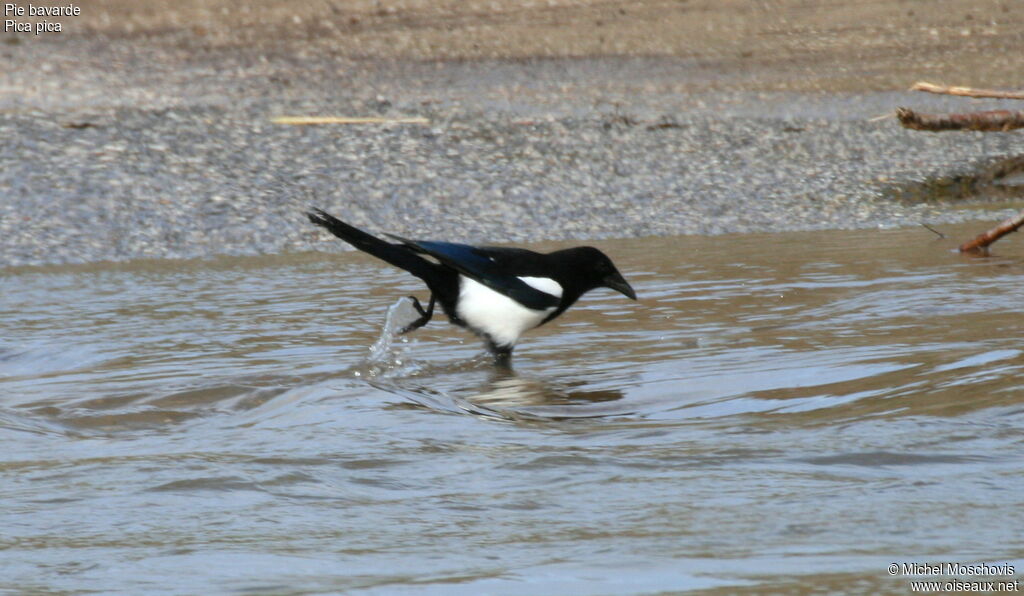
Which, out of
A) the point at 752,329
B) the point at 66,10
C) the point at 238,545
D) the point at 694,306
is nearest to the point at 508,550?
the point at 238,545

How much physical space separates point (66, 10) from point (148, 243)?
7.51 meters

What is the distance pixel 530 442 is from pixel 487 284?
4.95 feet

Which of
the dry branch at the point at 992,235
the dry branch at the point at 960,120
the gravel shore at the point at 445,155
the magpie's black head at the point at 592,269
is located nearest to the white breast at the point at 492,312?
the magpie's black head at the point at 592,269

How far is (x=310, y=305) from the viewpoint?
21.4ft

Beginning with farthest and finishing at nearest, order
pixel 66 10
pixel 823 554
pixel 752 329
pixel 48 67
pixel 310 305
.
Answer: pixel 66 10, pixel 48 67, pixel 310 305, pixel 752 329, pixel 823 554

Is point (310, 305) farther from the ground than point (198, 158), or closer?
closer

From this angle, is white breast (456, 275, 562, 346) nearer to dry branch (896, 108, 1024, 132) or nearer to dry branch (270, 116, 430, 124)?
dry branch (896, 108, 1024, 132)

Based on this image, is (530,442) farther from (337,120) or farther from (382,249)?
(337,120)

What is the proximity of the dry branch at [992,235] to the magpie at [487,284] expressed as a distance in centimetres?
252

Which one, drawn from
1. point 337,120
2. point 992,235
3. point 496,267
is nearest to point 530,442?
point 496,267

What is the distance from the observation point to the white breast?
5.15 meters

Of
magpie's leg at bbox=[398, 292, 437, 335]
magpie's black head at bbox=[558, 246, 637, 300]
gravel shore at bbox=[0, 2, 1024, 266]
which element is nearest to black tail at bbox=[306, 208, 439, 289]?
magpie's leg at bbox=[398, 292, 437, 335]

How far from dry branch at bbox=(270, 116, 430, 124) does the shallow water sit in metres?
4.15

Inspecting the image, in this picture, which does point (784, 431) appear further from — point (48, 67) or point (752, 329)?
point (48, 67)
